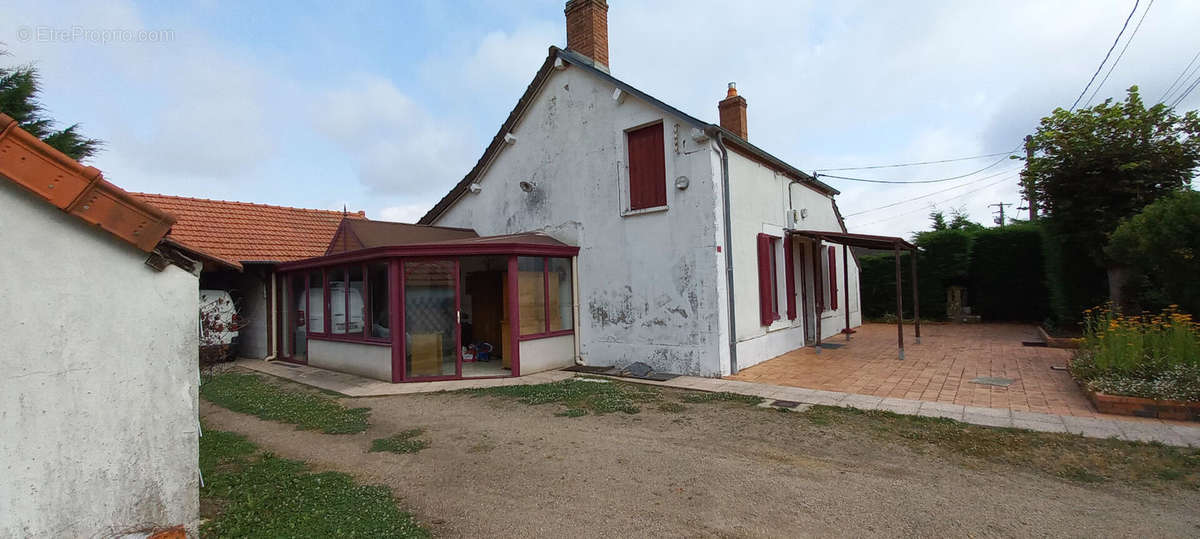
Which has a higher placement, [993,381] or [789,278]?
[789,278]

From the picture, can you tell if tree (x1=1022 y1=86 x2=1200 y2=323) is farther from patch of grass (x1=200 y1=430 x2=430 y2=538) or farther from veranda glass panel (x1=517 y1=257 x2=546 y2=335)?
patch of grass (x1=200 y1=430 x2=430 y2=538)

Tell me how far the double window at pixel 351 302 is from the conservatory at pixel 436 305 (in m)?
0.02

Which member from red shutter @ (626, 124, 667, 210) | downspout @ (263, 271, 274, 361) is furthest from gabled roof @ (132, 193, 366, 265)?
red shutter @ (626, 124, 667, 210)

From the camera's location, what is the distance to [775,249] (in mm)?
11828

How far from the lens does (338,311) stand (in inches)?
444

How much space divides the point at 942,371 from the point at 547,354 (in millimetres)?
6830

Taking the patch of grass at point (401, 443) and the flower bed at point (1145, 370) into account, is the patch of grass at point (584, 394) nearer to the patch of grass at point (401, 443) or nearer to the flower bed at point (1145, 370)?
the patch of grass at point (401, 443)

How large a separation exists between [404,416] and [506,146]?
7105mm

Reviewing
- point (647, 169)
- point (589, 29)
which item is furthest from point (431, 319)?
point (589, 29)

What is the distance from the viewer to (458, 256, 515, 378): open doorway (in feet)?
34.4

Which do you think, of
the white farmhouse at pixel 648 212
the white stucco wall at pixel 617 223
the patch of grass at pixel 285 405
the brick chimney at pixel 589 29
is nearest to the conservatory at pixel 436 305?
the white stucco wall at pixel 617 223

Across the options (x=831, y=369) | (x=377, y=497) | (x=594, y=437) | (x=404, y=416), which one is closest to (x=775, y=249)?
(x=831, y=369)

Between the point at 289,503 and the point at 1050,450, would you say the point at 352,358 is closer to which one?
the point at 289,503

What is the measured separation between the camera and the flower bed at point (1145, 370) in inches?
241
